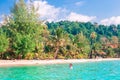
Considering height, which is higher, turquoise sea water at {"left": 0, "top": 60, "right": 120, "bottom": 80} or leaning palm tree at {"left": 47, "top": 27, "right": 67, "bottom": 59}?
leaning palm tree at {"left": 47, "top": 27, "right": 67, "bottom": 59}

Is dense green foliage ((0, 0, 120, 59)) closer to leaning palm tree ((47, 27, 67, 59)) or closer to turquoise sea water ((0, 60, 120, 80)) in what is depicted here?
leaning palm tree ((47, 27, 67, 59))

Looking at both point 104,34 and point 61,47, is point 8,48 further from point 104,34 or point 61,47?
point 104,34

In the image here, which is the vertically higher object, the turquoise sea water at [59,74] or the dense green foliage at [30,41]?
the dense green foliage at [30,41]

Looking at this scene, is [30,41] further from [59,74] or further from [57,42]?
[59,74]

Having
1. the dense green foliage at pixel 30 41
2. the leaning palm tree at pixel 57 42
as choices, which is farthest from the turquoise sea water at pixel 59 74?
the leaning palm tree at pixel 57 42

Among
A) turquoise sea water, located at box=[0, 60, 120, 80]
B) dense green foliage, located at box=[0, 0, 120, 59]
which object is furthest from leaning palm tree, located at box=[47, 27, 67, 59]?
turquoise sea water, located at box=[0, 60, 120, 80]

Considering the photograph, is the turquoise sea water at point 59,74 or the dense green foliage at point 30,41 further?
the dense green foliage at point 30,41

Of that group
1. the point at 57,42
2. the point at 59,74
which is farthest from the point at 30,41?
the point at 59,74

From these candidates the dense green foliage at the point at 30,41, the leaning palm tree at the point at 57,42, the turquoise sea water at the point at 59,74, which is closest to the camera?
the turquoise sea water at the point at 59,74

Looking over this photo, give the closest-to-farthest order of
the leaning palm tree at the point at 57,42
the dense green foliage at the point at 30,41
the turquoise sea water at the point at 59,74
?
1. the turquoise sea water at the point at 59,74
2. the dense green foliage at the point at 30,41
3. the leaning palm tree at the point at 57,42

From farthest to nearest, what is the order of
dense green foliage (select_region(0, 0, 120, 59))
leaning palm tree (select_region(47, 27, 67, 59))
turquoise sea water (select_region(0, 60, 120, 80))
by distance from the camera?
leaning palm tree (select_region(47, 27, 67, 59)) < dense green foliage (select_region(0, 0, 120, 59)) < turquoise sea water (select_region(0, 60, 120, 80))

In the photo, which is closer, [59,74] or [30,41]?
[59,74]

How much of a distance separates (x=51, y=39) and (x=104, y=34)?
10302 cm

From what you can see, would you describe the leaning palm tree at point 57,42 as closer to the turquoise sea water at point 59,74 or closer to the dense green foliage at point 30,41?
the dense green foliage at point 30,41
